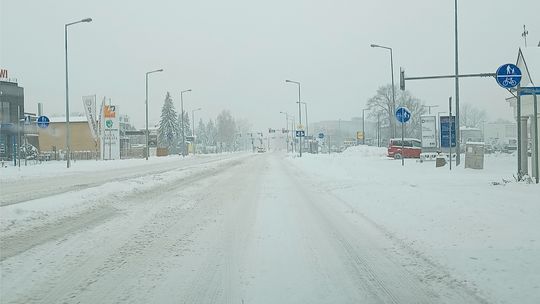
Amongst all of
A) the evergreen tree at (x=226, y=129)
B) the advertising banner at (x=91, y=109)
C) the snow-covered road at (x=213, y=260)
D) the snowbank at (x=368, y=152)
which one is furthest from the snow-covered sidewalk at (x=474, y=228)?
the evergreen tree at (x=226, y=129)

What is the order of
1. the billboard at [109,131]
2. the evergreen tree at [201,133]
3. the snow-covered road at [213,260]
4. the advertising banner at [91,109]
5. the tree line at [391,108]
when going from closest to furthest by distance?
the snow-covered road at [213,260] → the advertising banner at [91,109] → the billboard at [109,131] → the tree line at [391,108] → the evergreen tree at [201,133]

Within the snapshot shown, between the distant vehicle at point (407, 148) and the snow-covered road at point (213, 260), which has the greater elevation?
the distant vehicle at point (407, 148)

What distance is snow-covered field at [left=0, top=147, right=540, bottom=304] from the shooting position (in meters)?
5.86

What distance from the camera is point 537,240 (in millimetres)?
8398

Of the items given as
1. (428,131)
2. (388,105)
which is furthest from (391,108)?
(428,131)

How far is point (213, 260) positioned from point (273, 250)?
1092mm

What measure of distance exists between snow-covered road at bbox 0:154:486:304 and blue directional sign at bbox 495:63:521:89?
324 inches

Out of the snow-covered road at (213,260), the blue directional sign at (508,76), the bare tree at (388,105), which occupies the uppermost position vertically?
the bare tree at (388,105)

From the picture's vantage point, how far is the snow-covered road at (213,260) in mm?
5789

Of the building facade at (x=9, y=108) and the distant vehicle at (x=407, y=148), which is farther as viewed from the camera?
the distant vehicle at (x=407, y=148)

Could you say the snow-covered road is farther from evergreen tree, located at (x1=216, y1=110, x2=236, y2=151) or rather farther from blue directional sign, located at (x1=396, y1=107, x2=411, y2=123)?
evergreen tree, located at (x1=216, y1=110, x2=236, y2=151)

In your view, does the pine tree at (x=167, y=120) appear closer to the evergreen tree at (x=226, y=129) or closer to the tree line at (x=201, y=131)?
the tree line at (x=201, y=131)

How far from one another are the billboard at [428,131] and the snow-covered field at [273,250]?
33.7 meters

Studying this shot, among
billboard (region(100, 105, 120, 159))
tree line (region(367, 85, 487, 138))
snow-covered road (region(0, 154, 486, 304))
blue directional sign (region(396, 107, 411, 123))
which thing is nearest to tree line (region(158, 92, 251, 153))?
billboard (region(100, 105, 120, 159))
